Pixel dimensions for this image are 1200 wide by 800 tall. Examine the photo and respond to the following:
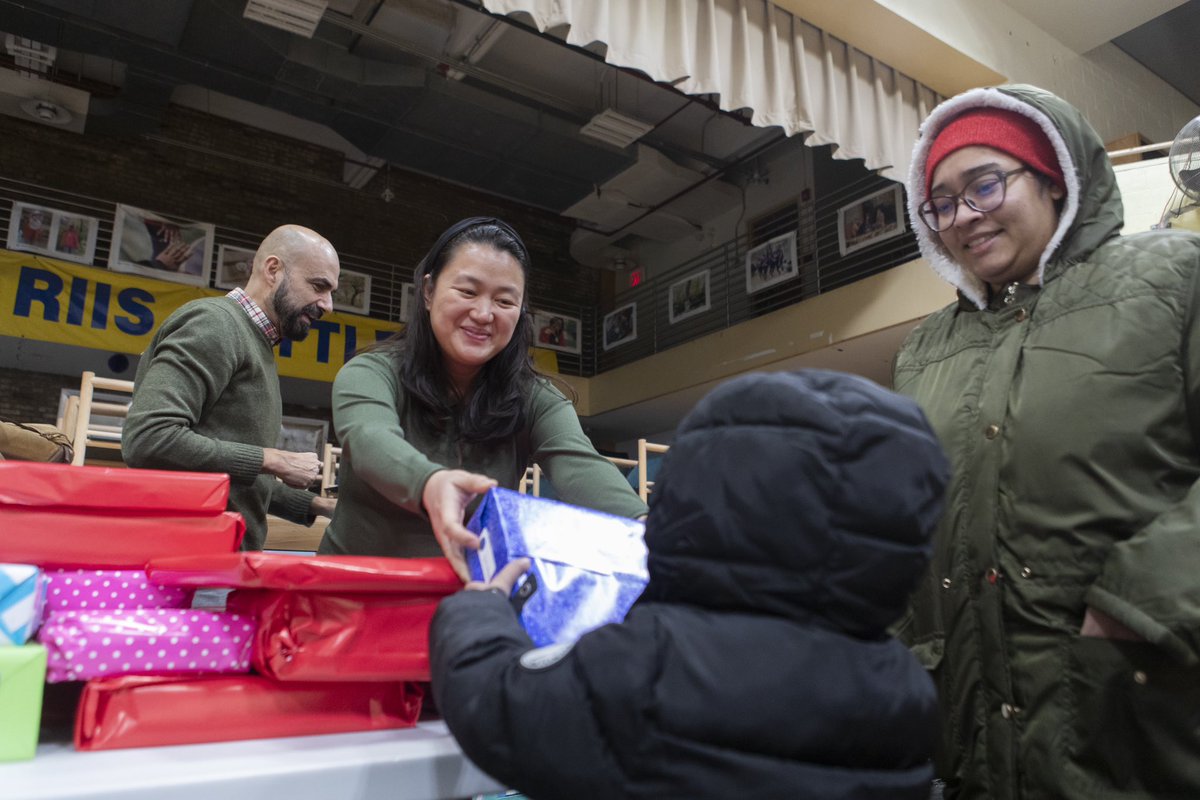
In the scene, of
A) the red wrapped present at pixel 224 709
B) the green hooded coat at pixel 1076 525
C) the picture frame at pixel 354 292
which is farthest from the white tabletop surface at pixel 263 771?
the picture frame at pixel 354 292

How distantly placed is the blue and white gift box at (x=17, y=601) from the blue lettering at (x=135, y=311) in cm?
745

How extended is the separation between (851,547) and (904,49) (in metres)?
4.28

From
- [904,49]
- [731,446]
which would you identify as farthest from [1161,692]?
[904,49]

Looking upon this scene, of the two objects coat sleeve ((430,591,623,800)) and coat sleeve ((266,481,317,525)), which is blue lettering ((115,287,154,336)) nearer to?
coat sleeve ((266,481,317,525))

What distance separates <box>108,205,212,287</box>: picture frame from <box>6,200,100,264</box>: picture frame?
0.19 meters

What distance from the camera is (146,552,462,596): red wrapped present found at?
78 cm

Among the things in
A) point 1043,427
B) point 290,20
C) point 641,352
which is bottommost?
point 1043,427

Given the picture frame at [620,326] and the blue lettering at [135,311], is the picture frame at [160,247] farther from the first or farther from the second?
the picture frame at [620,326]

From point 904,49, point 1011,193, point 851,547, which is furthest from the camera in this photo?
point 904,49

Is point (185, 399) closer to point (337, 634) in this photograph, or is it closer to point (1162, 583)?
point (337, 634)

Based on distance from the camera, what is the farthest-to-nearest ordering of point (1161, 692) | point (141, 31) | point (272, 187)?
point (272, 187)
point (141, 31)
point (1161, 692)

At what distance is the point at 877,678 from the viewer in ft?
2.15

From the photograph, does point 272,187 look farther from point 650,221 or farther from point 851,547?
point 851,547

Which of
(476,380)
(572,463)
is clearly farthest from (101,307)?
(572,463)
